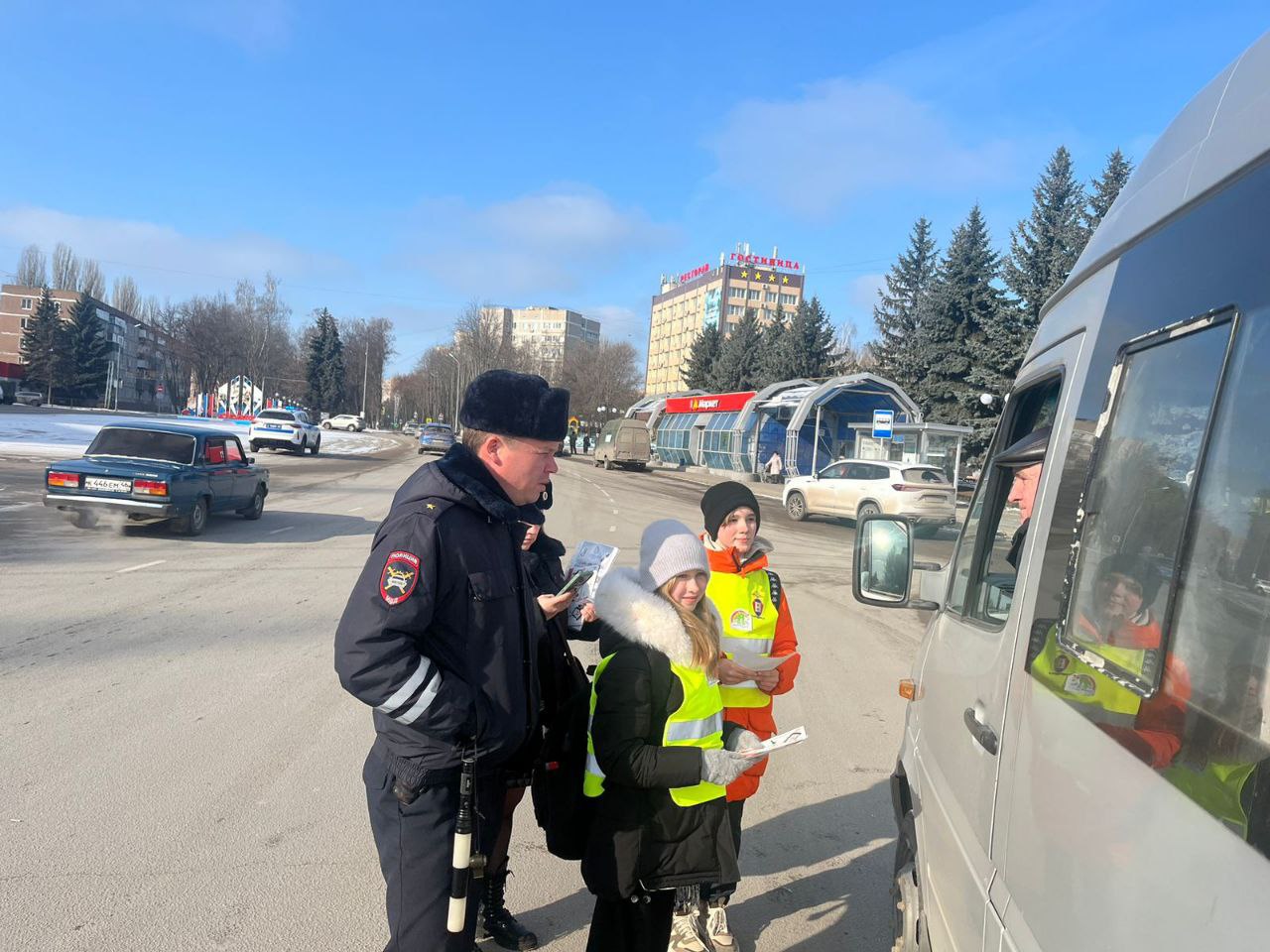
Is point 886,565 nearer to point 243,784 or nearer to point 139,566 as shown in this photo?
point 243,784

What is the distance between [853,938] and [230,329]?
253 feet

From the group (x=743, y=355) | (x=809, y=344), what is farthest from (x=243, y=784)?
(x=743, y=355)

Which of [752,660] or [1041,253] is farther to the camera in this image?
[1041,253]

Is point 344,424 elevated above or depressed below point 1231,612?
below

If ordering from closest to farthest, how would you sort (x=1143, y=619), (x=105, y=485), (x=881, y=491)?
(x=1143, y=619) < (x=105, y=485) < (x=881, y=491)

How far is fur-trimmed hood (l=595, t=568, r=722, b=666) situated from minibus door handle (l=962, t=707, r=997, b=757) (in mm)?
770

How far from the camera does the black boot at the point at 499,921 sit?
310cm

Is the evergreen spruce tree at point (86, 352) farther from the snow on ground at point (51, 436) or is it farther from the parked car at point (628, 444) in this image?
the parked car at point (628, 444)

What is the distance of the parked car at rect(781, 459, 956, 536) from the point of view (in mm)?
18484

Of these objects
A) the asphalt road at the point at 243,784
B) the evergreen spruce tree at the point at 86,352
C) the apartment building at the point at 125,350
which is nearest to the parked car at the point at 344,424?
the apartment building at the point at 125,350

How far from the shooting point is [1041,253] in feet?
93.8

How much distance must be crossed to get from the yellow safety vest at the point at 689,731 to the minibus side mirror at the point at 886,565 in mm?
796

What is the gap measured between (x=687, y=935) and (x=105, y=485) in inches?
447

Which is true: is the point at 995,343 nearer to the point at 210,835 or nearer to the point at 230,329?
the point at 210,835
